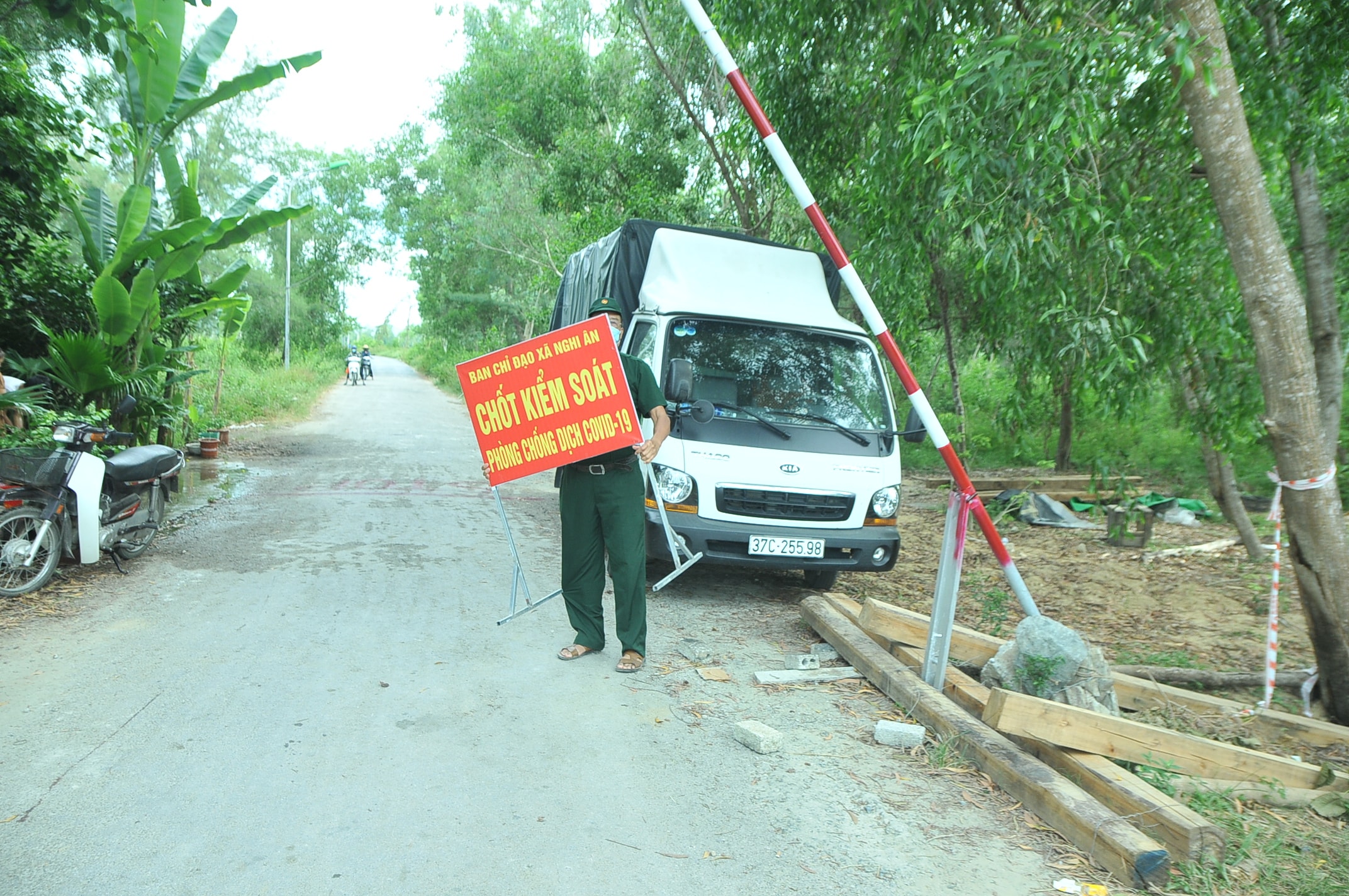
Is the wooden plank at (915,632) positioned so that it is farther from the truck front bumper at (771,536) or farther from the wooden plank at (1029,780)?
the truck front bumper at (771,536)

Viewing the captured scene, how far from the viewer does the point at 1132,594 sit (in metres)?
7.79

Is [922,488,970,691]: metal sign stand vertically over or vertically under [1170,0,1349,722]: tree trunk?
under

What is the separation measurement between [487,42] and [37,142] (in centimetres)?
926

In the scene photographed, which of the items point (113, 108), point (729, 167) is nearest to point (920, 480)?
point (729, 167)

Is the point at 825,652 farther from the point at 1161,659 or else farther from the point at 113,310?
the point at 113,310

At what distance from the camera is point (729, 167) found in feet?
43.8

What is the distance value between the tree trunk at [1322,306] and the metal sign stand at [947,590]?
2.35m

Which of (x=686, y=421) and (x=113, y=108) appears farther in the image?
(x=113, y=108)

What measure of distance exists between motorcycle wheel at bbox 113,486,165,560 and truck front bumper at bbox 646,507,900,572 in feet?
14.2

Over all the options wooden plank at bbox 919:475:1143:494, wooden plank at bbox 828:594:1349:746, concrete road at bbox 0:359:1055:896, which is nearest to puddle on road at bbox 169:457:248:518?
concrete road at bbox 0:359:1055:896

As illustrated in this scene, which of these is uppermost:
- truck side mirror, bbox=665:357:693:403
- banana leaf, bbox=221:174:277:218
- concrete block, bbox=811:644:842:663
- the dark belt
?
banana leaf, bbox=221:174:277:218

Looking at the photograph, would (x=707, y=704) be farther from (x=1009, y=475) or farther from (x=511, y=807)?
(x=1009, y=475)

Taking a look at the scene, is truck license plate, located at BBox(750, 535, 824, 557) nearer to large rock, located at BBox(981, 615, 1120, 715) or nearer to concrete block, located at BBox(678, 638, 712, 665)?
concrete block, located at BBox(678, 638, 712, 665)

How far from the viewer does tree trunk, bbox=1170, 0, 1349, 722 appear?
4.44 meters
